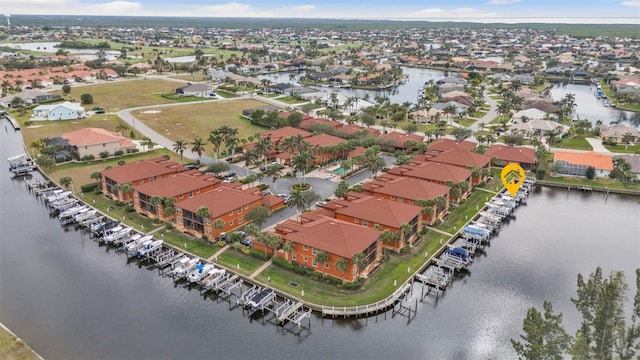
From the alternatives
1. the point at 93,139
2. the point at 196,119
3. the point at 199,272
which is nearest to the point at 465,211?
the point at 199,272

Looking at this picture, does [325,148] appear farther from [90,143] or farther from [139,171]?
[90,143]

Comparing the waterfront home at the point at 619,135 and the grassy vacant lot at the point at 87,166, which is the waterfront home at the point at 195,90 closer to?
the grassy vacant lot at the point at 87,166

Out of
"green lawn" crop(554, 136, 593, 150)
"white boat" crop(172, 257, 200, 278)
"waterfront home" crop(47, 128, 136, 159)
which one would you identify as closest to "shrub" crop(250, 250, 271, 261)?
"white boat" crop(172, 257, 200, 278)

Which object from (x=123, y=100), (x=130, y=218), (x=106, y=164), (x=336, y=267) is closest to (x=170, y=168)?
(x=130, y=218)

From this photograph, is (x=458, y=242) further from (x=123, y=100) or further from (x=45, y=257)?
(x=123, y=100)

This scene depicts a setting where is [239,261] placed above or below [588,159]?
below

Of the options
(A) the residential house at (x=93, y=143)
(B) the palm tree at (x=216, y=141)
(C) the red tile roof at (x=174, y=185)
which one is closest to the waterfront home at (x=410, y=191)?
(C) the red tile roof at (x=174, y=185)
